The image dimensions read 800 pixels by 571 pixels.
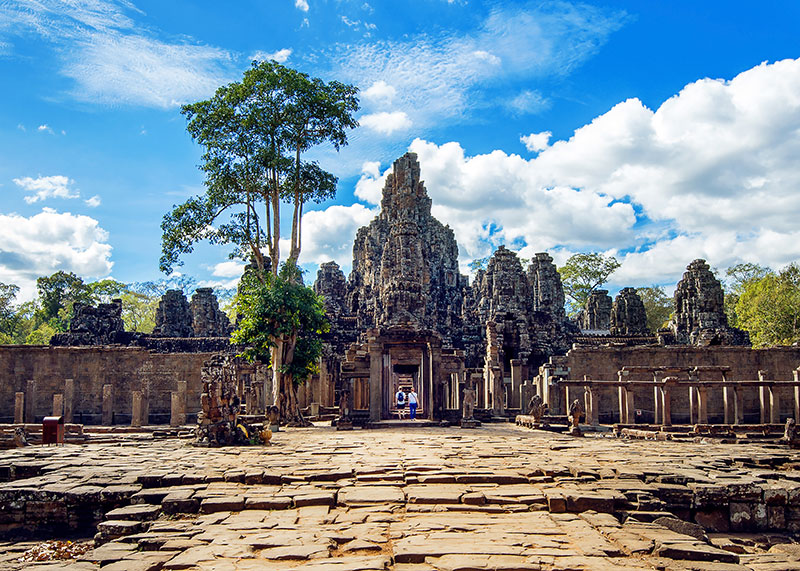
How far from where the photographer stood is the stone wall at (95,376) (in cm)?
2683

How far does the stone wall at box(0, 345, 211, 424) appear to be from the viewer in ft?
88.0

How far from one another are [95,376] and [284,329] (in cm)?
1119

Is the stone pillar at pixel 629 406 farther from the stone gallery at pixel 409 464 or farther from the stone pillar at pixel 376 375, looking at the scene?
the stone pillar at pixel 376 375

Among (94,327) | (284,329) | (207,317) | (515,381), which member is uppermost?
(207,317)

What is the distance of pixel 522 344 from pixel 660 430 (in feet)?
38.9

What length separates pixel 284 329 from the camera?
68.8 feet

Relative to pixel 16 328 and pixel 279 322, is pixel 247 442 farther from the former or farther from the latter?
pixel 16 328

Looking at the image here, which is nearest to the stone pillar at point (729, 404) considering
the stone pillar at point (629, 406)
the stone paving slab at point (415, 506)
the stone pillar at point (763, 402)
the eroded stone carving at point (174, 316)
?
the stone pillar at point (763, 402)

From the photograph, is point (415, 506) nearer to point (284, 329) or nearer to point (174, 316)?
point (284, 329)

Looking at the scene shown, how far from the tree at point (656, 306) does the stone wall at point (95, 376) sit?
40.8 m

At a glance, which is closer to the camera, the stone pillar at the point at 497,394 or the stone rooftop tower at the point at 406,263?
the stone pillar at the point at 497,394

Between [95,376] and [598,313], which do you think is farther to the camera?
[598,313]

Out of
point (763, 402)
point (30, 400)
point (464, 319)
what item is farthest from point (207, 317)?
point (763, 402)

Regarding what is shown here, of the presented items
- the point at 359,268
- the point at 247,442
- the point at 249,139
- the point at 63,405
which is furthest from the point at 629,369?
the point at 359,268
